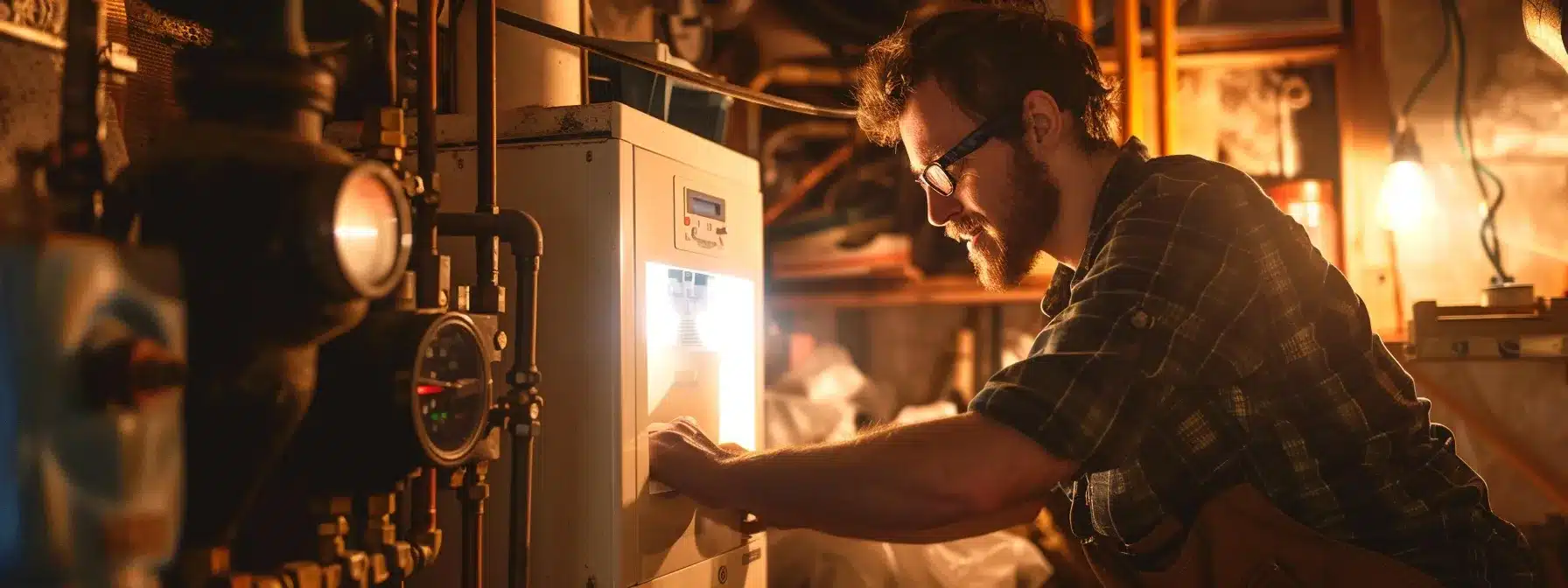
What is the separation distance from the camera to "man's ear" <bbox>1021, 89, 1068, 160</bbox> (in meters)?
1.36

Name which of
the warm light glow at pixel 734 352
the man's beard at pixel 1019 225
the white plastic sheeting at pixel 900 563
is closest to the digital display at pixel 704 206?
the warm light glow at pixel 734 352

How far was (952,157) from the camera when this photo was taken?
4.68 feet

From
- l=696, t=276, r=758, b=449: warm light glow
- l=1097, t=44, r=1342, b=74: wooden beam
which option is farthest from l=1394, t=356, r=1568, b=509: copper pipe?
l=696, t=276, r=758, b=449: warm light glow

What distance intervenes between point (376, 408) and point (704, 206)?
27.1 inches

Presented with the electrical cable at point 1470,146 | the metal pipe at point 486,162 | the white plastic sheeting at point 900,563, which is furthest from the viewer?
the electrical cable at point 1470,146

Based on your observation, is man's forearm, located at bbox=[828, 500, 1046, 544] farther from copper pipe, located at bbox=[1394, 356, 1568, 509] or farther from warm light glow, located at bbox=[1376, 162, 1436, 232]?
warm light glow, located at bbox=[1376, 162, 1436, 232]

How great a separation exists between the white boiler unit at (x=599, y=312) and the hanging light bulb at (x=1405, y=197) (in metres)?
1.87

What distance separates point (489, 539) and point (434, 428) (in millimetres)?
431

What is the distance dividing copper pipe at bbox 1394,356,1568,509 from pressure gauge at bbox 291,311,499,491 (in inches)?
88.7

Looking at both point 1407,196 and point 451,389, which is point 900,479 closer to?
point 451,389

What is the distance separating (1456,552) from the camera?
4.03 feet

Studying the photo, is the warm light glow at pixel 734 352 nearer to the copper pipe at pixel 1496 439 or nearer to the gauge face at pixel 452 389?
the gauge face at pixel 452 389

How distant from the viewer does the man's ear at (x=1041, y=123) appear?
1.36 m

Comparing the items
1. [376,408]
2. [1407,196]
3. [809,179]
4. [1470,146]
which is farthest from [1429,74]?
[376,408]
